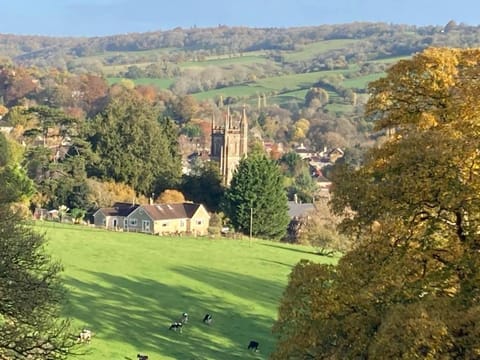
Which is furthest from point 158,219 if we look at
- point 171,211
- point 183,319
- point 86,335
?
point 86,335

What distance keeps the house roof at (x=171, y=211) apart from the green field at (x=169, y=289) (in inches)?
275

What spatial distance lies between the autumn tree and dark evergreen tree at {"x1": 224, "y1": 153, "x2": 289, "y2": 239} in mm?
47958

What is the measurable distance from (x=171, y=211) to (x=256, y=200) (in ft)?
23.8

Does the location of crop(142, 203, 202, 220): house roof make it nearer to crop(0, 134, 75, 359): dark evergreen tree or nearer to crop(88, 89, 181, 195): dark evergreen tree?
crop(88, 89, 181, 195): dark evergreen tree

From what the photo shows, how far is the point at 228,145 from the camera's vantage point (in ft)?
284

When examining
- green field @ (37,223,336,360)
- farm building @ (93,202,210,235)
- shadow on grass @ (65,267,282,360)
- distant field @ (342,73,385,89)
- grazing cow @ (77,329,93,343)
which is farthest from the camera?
distant field @ (342,73,385,89)

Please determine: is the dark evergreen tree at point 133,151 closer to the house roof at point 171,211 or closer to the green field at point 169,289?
the house roof at point 171,211

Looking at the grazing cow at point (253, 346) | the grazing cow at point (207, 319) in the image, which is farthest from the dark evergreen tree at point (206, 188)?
the grazing cow at point (253, 346)

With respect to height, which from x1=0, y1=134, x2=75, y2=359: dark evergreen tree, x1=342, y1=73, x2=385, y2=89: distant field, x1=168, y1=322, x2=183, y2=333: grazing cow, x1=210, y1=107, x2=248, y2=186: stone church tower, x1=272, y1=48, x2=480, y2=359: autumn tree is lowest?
x1=168, y1=322, x2=183, y2=333: grazing cow

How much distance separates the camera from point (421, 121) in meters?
14.4

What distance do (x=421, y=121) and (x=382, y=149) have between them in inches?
35.6

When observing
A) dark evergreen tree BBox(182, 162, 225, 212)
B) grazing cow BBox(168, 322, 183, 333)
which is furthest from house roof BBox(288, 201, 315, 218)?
grazing cow BBox(168, 322, 183, 333)

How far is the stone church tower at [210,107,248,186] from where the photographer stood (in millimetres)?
85000

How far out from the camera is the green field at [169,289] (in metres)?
28.6
